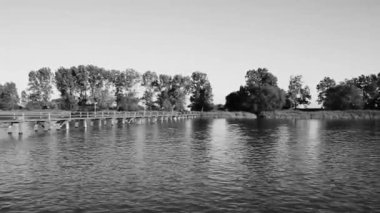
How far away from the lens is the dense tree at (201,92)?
151m

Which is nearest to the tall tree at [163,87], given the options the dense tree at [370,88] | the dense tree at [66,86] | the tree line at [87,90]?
the tree line at [87,90]

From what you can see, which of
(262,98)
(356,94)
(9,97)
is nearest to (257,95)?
(262,98)

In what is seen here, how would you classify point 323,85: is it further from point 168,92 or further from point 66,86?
point 66,86

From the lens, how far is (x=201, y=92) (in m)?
152

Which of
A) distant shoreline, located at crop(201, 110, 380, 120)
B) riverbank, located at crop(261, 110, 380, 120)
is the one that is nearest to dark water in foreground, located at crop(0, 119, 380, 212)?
riverbank, located at crop(261, 110, 380, 120)

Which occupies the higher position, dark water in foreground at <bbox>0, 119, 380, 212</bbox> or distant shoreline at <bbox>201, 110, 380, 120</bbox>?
distant shoreline at <bbox>201, 110, 380, 120</bbox>

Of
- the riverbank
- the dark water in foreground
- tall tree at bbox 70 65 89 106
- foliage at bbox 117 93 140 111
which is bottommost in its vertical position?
the dark water in foreground

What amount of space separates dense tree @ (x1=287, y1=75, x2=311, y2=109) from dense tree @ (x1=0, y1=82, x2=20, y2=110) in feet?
384

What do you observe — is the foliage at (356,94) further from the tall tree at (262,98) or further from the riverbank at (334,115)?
the tall tree at (262,98)

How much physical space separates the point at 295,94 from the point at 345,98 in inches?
958

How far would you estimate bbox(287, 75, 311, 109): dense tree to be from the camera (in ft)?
517

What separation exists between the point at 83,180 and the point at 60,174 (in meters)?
2.29

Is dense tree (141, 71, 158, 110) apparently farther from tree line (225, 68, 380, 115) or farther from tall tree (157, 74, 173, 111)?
tree line (225, 68, 380, 115)

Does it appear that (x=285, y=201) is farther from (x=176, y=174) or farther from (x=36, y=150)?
(x=36, y=150)
